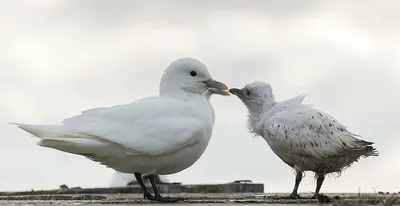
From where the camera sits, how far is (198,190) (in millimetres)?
14539

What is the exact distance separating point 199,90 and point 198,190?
614 cm

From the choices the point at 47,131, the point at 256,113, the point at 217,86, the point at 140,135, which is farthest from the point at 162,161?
the point at 256,113

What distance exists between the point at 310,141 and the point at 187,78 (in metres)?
1.33

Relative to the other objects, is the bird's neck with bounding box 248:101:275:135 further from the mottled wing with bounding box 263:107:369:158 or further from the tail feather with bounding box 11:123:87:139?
the tail feather with bounding box 11:123:87:139

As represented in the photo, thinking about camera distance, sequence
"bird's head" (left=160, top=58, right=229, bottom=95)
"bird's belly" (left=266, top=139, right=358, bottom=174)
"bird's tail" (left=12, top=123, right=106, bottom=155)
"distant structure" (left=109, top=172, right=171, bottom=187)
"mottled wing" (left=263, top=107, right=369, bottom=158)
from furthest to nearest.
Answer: "distant structure" (left=109, top=172, right=171, bottom=187) → "bird's head" (left=160, top=58, right=229, bottom=95) → "bird's belly" (left=266, top=139, right=358, bottom=174) → "mottled wing" (left=263, top=107, right=369, bottom=158) → "bird's tail" (left=12, top=123, right=106, bottom=155)

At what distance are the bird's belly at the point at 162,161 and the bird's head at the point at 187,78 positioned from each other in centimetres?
69

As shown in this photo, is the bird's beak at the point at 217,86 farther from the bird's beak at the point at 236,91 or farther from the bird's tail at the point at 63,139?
the bird's tail at the point at 63,139

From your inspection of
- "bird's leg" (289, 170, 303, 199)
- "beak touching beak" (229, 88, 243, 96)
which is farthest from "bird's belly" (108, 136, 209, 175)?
"beak touching beak" (229, 88, 243, 96)

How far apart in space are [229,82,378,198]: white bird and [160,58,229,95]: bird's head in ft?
2.41

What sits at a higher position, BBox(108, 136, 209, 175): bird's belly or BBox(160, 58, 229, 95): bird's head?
BBox(160, 58, 229, 95): bird's head

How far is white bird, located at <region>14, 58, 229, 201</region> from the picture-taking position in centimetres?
769

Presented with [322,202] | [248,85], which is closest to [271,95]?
[248,85]

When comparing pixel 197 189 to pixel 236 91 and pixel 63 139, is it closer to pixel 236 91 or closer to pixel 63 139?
pixel 236 91

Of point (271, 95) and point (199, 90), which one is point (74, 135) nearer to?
point (199, 90)
